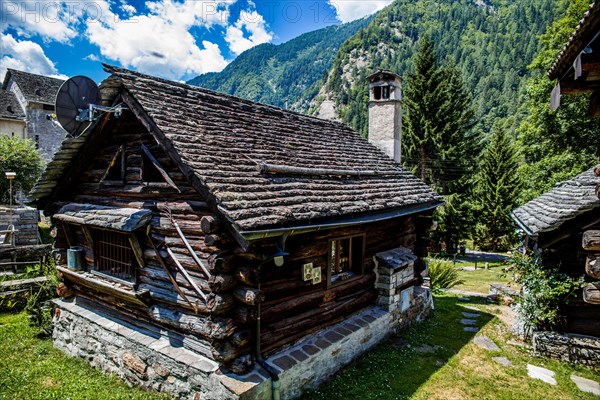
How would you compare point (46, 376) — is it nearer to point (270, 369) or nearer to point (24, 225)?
point (270, 369)

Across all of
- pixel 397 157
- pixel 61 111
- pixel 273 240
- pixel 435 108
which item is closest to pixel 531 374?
pixel 273 240

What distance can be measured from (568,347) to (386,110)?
8.20m

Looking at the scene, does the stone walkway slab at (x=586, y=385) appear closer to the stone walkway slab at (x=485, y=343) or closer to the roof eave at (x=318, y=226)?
the stone walkway slab at (x=485, y=343)

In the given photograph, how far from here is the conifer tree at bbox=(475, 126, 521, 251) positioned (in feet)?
86.4

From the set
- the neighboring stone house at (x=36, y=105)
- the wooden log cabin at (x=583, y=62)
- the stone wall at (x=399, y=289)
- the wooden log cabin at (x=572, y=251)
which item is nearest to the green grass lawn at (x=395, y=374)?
the stone wall at (x=399, y=289)

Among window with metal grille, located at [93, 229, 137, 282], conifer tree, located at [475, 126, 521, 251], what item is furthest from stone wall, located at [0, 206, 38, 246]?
conifer tree, located at [475, 126, 521, 251]

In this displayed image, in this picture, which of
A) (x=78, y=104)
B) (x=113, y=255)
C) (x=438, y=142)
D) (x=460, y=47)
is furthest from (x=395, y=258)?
(x=460, y=47)

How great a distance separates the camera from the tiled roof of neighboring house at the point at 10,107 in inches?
1149

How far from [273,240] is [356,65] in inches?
5228

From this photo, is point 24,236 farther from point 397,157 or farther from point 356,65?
point 356,65

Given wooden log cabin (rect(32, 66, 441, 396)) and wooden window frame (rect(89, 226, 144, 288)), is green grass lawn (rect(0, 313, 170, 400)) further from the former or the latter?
wooden window frame (rect(89, 226, 144, 288))

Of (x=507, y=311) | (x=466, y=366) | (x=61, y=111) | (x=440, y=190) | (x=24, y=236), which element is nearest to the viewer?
(x=61, y=111)

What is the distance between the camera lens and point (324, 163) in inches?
311

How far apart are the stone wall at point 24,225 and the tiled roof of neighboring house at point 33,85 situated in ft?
56.8
